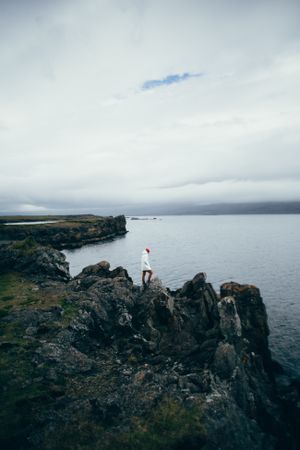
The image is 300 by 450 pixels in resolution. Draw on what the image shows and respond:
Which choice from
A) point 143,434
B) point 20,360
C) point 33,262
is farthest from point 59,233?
point 143,434

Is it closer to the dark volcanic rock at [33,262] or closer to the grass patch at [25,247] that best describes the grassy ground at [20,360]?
the dark volcanic rock at [33,262]

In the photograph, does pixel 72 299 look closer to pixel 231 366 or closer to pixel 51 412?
pixel 51 412

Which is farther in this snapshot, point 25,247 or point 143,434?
point 25,247

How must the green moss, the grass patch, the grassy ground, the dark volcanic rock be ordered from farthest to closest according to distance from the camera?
the grass patch
the dark volcanic rock
the grassy ground
the green moss

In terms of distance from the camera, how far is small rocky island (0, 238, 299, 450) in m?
16.2

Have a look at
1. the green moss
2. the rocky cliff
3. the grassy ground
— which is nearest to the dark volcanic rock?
the grassy ground

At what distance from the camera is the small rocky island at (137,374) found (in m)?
16.2

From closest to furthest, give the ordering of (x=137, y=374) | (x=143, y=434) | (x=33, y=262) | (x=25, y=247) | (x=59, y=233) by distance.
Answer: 1. (x=143, y=434)
2. (x=137, y=374)
3. (x=33, y=262)
4. (x=25, y=247)
5. (x=59, y=233)

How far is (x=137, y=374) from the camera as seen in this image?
2109 centimetres

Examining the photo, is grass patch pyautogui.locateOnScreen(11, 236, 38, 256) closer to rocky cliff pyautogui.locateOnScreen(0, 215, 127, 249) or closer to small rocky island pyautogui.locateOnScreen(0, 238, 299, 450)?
small rocky island pyautogui.locateOnScreen(0, 238, 299, 450)

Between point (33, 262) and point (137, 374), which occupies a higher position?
point (33, 262)

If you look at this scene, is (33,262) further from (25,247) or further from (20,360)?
(20,360)

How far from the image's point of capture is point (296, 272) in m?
73.7

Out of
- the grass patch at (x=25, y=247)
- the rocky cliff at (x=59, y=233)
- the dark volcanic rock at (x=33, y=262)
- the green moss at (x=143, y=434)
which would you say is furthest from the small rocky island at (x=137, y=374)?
the rocky cliff at (x=59, y=233)
